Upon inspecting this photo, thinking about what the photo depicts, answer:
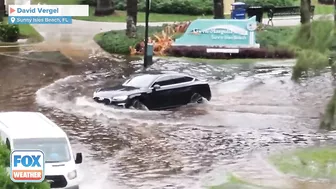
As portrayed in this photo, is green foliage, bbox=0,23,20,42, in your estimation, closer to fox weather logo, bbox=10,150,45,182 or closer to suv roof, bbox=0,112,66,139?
suv roof, bbox=0,112,66,139

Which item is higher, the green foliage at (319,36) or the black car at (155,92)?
the green foliage at (319,36)

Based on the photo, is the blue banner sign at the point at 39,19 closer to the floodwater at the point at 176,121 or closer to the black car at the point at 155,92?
the floodwater at the point at 176,121

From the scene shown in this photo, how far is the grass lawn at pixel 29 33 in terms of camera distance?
41225 mm

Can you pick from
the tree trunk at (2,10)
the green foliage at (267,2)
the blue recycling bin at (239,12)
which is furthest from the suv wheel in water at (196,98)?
the green foliage at (267,2)

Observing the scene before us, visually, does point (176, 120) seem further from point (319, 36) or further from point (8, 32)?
point (8, 32)

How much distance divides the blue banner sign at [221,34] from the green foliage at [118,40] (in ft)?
7.46

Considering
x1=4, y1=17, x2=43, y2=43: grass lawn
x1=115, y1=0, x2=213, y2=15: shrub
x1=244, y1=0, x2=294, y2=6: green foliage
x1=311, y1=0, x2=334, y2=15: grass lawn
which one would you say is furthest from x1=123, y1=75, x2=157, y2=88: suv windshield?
x1=244, y1=0, x2=294, y2=6: green foliage

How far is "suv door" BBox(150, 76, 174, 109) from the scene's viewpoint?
2667cm

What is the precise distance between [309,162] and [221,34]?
1872 centimetres

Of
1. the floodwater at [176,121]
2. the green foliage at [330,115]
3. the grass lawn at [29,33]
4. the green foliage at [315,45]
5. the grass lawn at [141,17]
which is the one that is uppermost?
the green foliage at [315,45]

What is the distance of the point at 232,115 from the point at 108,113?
4138 mm

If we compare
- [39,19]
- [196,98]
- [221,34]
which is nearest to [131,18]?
[221,34]

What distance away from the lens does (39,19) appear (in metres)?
41.5

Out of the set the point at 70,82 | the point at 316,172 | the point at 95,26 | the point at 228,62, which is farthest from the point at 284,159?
the point at 95,26
